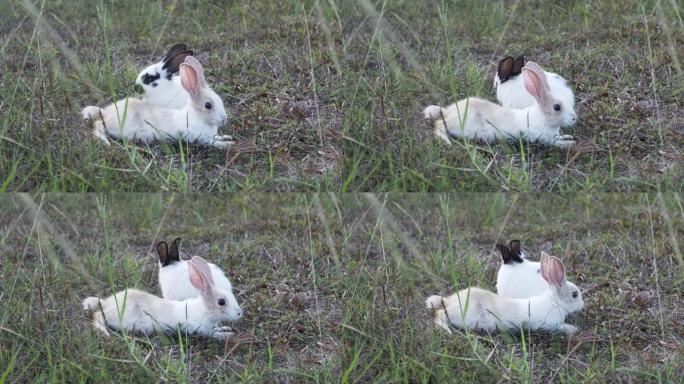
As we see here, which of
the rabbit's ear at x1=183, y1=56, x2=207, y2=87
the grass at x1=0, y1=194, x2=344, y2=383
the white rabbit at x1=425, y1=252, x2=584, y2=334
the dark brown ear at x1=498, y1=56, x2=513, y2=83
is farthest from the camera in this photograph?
the dark brown ear at x1=498, y1=56, x2=513, y2=83

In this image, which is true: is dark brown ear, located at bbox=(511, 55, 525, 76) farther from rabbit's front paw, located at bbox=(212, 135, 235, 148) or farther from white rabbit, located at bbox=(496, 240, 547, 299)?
rabbit's front paw, located at bbox=(212, 135, 235, 148)

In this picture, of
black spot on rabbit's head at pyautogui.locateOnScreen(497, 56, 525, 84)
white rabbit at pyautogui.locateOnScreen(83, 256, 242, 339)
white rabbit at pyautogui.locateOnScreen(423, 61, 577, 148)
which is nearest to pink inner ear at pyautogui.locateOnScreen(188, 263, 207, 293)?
white rabbit at pyautogui.locateOnScreen(83, 256, 242, 339)

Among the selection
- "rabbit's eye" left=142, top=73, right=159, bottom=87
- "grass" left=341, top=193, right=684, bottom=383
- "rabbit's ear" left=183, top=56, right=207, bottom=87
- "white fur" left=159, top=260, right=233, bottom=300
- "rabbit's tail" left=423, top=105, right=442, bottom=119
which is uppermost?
"rabbit's ear" left=183, top=56, right=207, bottom=87

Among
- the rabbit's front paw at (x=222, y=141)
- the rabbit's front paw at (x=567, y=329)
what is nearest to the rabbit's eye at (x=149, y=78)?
the rabbit's front paw at (x=222, y=141)

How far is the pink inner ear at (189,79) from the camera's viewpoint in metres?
3.91

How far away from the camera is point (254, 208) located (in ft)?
14.7

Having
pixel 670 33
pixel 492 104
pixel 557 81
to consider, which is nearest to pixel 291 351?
pixel 492 104

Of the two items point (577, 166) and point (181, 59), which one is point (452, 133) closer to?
point (577, 166)

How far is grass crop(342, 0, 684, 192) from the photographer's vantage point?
3.88m

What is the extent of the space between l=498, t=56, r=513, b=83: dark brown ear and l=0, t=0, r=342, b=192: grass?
2.05 ft

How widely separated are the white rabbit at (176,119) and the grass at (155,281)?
33cm

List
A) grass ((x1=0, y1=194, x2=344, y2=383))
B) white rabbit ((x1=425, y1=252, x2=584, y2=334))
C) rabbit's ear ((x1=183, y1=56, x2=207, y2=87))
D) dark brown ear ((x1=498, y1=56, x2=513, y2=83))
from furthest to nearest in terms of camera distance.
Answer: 1. dark brown ear ((x1=498, y1=56, x2=513, y2=83))
2. rabbit's ear ((x1=183, y1=56, x2=207, y2=87))
3. white rabbit ((x1=425, y1=252, x2=584, y2=334))
4. grass ((x1=0, y1=194, x2=344, y2=383))

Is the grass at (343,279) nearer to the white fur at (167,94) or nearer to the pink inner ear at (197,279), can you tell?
the pink inner ear at (197,279)

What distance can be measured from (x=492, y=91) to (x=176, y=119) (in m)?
1.19
